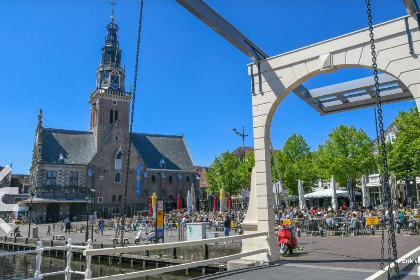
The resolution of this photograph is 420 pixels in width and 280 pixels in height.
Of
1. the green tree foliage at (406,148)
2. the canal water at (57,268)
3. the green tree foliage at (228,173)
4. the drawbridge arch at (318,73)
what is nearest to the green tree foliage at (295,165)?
the green tree foliage at (228,173)

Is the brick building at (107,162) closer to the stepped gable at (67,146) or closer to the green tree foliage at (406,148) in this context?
the stepped gable at (67,146)

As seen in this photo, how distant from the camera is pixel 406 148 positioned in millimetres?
34844

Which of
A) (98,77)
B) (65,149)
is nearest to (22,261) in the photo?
(65,149)

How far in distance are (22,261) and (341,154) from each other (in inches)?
1304

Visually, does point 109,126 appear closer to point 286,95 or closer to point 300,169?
point 300,169

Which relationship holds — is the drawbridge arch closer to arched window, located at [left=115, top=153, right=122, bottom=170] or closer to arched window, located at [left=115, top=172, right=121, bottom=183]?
arched window, located at [left=115, top=172, right=121, bottom=183]

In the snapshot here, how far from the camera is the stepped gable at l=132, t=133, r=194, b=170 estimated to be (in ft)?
226

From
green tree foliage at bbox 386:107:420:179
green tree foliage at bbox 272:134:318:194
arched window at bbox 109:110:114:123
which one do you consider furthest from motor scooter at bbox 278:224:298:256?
arched window at bbox 109:110:114:123

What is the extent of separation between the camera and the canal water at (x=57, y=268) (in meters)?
15.2

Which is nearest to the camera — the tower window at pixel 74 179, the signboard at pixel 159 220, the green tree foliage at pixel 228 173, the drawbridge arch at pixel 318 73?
Answer: the drawbridge arch at pixel 318 73

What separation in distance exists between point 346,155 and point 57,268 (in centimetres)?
3255

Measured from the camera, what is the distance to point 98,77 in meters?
68.2

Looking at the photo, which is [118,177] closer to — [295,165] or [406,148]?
[295,165]

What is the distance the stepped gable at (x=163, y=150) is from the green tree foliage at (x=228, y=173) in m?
9.34
